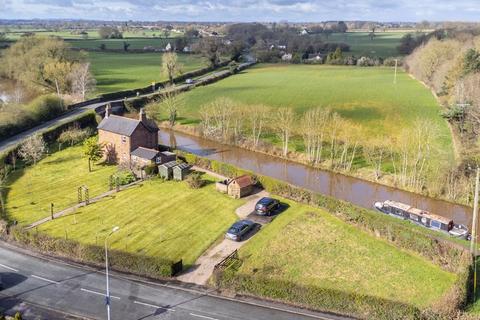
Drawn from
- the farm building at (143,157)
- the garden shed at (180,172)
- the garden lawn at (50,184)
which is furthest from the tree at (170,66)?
the garden shed at (180,172)

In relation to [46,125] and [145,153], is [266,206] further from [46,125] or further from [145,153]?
[46,125]

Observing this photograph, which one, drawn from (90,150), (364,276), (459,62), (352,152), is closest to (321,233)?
(364,276)

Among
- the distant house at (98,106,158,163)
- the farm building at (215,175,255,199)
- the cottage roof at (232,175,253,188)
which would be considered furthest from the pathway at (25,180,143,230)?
the cottage roof at (232,175,253,188)

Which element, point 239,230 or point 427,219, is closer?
point 239,230

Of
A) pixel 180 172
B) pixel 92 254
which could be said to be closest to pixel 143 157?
pixel 180 172

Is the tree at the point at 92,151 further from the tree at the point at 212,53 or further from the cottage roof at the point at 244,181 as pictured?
the tree at the point at 212,53

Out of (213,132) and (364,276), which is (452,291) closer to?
(364,276)

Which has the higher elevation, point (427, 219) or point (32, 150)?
point (32, 150)
